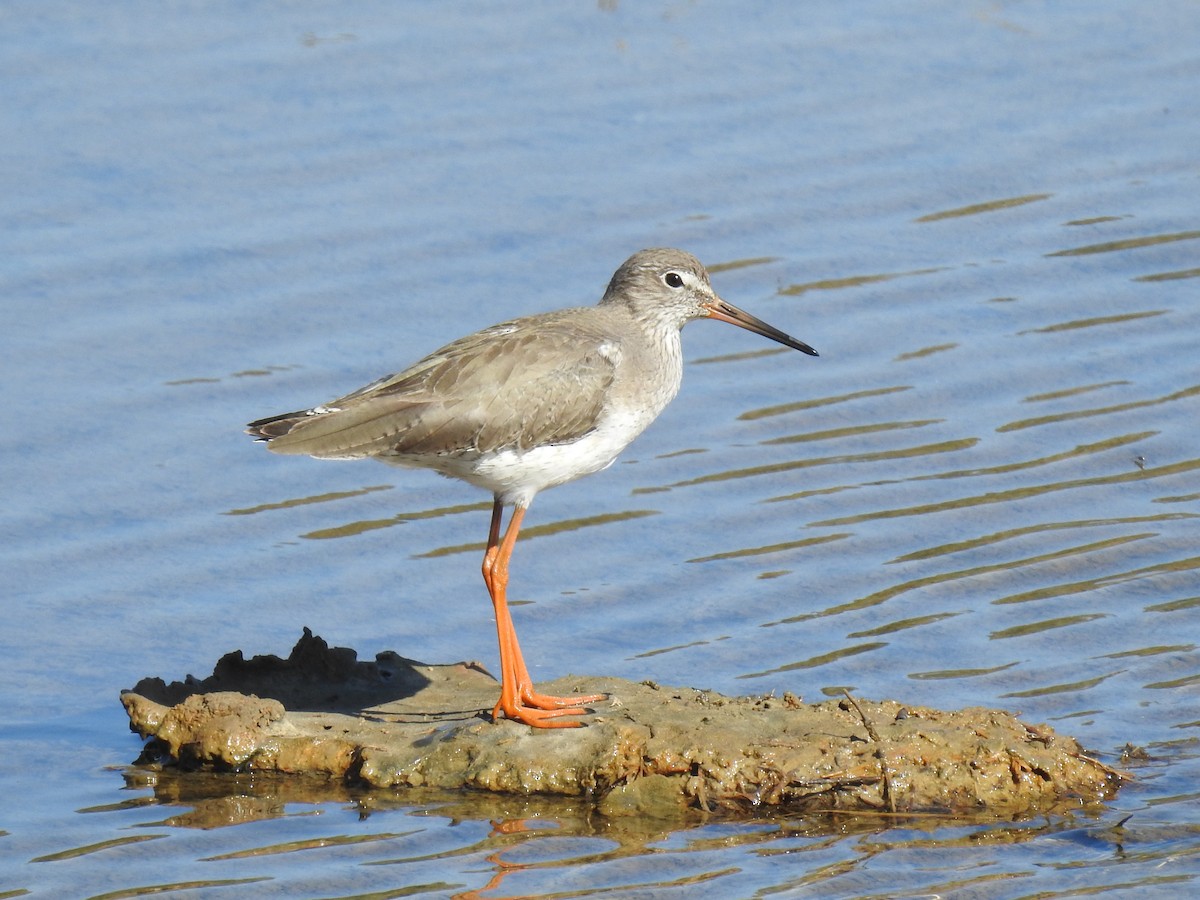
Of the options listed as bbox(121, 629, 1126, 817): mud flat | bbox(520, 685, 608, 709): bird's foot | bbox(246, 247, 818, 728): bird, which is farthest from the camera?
bbox(246, 247, 818, 728): bird

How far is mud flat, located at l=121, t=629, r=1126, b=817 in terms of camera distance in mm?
8539

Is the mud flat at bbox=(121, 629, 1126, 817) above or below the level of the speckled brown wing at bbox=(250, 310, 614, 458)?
below

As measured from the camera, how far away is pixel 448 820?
865cm

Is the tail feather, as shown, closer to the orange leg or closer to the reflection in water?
the orange leg

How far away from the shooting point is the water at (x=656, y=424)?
28.3ft

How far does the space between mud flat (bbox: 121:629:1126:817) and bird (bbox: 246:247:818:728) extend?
1.26 ft

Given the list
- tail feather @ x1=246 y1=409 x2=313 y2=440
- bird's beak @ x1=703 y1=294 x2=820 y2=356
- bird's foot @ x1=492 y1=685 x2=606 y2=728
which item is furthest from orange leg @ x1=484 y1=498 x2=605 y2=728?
bird's beak @ x1=703 y1=294 x2=820 y2=356

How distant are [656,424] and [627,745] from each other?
13.4 feet

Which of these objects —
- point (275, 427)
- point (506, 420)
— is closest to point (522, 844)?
point (506, 420)

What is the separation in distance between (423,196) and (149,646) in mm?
5223

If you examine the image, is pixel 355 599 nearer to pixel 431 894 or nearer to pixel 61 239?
pixel 431 894

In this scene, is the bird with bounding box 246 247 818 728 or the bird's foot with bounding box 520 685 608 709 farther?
the bird with bounding box 246 247 818 728

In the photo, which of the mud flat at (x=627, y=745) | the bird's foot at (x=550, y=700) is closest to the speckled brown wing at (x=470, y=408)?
the mud flat at (x=627, y=745)

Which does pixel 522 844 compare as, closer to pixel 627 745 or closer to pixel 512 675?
pixel 627 745
